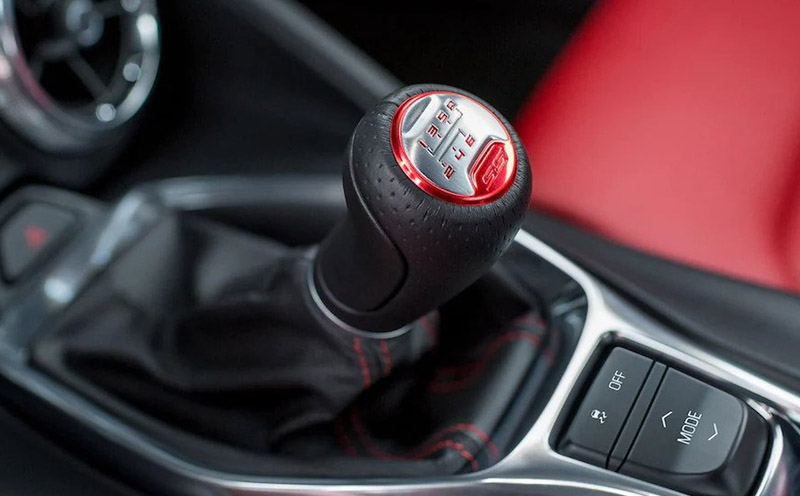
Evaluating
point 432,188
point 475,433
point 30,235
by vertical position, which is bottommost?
point 30,235

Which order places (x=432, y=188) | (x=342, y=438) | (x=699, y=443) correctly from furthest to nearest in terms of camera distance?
(x=342, y=438) < (x=699, y=443) < (x=432, y=188)

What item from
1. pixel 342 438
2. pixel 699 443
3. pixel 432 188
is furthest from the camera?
pixel 342 438

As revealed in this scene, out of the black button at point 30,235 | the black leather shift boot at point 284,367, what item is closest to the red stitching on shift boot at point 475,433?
the black leather shift boot at point 284,367

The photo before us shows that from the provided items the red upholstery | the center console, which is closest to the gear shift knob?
the center console

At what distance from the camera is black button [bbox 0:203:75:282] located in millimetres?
757

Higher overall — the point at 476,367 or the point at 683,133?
the point at 683,133

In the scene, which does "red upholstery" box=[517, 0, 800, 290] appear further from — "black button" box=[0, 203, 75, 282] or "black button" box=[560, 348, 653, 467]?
"black button" box=[0, 203, 75, 282]

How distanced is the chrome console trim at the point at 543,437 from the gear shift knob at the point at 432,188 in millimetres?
128

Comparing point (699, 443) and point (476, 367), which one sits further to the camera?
point (476, 367)

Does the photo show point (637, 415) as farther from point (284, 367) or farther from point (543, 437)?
point (284, 367)

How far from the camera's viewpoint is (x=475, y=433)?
621 mm

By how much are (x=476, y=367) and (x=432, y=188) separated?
26 cm

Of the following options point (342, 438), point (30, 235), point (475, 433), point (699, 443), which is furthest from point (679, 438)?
point (30, 235)

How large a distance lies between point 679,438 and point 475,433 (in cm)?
14
